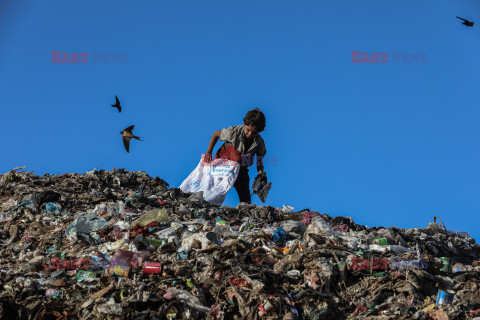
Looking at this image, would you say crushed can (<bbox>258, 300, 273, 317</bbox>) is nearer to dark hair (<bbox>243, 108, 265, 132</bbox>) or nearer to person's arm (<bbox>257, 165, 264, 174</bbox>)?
dark hair (<bbox>243, 108, 265, 132</bbox>)

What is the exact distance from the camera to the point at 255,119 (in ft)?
20.4

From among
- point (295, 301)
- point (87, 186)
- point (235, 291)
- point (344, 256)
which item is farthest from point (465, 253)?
point (87, 186)

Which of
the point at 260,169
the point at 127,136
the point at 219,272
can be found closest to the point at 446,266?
the point at 219,272

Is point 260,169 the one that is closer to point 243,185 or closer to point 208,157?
point 243,185

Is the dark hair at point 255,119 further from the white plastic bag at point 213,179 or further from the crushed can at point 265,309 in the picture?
the crushed can at point 265,309

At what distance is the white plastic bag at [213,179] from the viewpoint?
6688 mm

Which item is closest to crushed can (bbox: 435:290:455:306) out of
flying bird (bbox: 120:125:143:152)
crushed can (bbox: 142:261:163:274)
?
crushed can (bbox: 142:261:163:274)

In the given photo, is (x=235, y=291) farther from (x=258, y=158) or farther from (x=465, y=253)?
(x=258, y=158)

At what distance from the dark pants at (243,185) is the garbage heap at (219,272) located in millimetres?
1818

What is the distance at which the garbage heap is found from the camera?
10.3 ft

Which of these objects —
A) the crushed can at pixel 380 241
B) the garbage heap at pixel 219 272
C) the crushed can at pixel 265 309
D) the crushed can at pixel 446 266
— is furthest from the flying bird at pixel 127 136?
the crushed can at pixel 446 266

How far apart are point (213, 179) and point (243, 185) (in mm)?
478

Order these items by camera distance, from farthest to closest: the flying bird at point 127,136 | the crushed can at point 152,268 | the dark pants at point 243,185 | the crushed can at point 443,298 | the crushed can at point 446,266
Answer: the dark pants at point 243,185
the flying bird at point 127,136
the crushed can at point 446,266
the crushed can at point 152,268
the crushed can at point 443,298

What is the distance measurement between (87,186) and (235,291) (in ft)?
13.9
